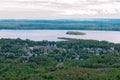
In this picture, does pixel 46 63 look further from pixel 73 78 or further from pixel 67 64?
pixel 73 78

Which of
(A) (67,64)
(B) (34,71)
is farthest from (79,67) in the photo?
(B) (34,71)

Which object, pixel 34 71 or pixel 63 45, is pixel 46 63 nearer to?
pixel 34 71

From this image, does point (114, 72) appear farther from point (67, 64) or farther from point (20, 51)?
point (20, 51)

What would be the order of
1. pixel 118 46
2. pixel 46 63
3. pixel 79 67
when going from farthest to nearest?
1. pixel 118 46
2. pixel 46 63
3. pixel 79 67

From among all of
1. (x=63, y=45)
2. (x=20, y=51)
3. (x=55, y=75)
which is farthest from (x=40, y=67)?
(x=63, y=45)

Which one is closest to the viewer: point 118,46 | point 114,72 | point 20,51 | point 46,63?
point 114,72

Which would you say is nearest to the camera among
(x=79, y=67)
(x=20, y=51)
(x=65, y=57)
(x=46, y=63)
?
(x=79, y=67)

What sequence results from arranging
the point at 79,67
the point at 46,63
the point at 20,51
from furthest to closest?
the point at 20,51 → the point at 46,63 → the point at 79,67

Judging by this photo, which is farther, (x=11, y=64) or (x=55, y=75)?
(x=11, y=64)

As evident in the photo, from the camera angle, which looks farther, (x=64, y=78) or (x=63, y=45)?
(x=63, y=45)
